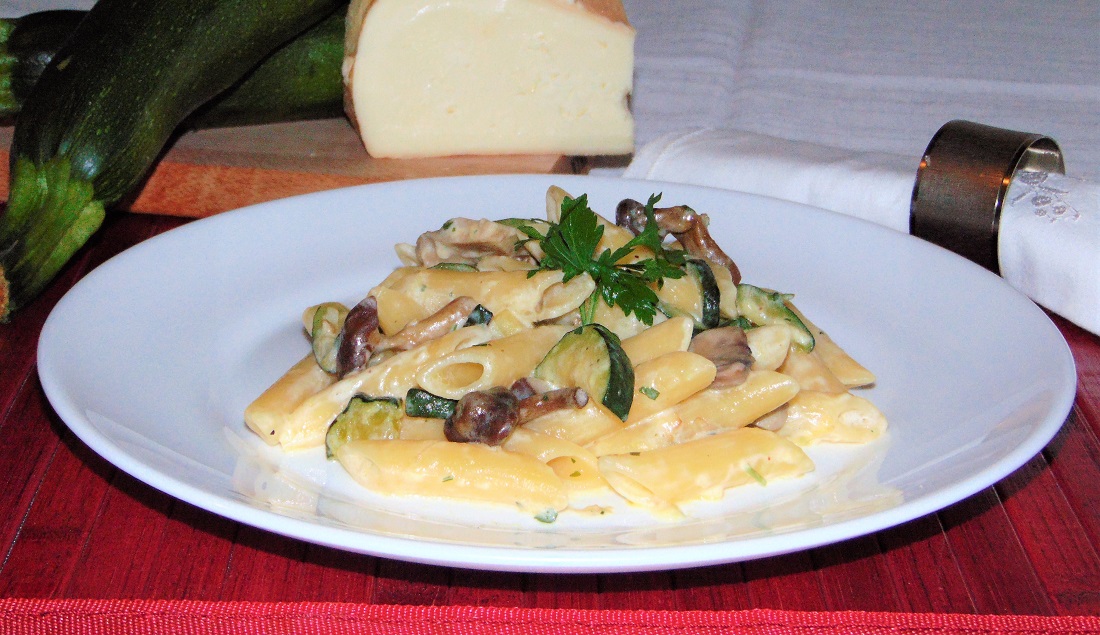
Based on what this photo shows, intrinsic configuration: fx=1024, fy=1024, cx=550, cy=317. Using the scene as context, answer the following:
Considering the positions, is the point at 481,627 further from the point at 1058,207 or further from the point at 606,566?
the point at 1058,207

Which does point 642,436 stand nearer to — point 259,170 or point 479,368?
point 479,368

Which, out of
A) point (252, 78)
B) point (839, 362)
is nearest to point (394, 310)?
point (839, 362)

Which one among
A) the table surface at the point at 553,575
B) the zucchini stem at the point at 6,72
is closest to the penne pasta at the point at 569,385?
the table surface at the point at 553,575

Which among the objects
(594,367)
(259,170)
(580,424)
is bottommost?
(259,170)

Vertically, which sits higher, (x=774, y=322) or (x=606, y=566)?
(x=606, y=566)

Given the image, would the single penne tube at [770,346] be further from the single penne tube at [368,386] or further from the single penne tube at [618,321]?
the single penne tube at [368,386]

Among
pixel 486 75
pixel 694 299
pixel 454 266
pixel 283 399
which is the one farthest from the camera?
pixel 486 75

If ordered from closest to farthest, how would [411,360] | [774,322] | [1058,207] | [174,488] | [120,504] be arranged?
[174,488], [120,504], [411,360], [774,322], [1058,207]

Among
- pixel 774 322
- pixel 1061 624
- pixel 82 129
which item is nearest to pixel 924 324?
pixel 774 322
